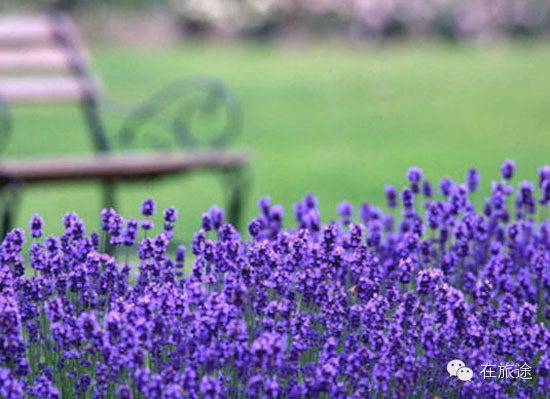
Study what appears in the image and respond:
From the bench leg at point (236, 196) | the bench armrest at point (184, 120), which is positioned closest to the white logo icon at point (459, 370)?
the bench leg at point (236, 196)

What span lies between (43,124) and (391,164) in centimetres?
406

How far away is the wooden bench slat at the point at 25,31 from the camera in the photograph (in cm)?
689

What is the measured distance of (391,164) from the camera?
33.0 feet

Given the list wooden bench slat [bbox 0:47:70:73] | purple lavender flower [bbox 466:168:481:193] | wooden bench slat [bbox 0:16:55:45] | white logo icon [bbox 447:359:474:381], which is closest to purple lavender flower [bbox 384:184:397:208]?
purple lavender flower [bbox 466:168:481:193]

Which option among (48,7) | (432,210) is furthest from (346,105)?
(432,210)

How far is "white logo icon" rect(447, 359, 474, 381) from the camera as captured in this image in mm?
2936

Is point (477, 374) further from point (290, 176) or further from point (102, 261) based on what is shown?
point (290, 176)

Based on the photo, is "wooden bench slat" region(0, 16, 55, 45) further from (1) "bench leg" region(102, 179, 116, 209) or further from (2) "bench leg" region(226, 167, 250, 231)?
(2) "bench leg" region(226, 167, 250, 231)

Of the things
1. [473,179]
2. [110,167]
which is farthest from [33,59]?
[473,179]

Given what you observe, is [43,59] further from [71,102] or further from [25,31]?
[71,102]

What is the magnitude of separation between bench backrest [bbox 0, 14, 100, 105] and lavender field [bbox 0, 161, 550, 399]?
3.37 metres

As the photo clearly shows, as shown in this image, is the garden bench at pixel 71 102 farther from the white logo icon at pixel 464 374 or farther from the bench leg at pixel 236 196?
the white logo icon at pixel 464 374

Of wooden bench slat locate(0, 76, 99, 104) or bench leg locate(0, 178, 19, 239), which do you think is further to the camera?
wooden bench slat locate(0, 76, 99, 104)

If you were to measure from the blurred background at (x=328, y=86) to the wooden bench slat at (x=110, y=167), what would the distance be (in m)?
1.14
